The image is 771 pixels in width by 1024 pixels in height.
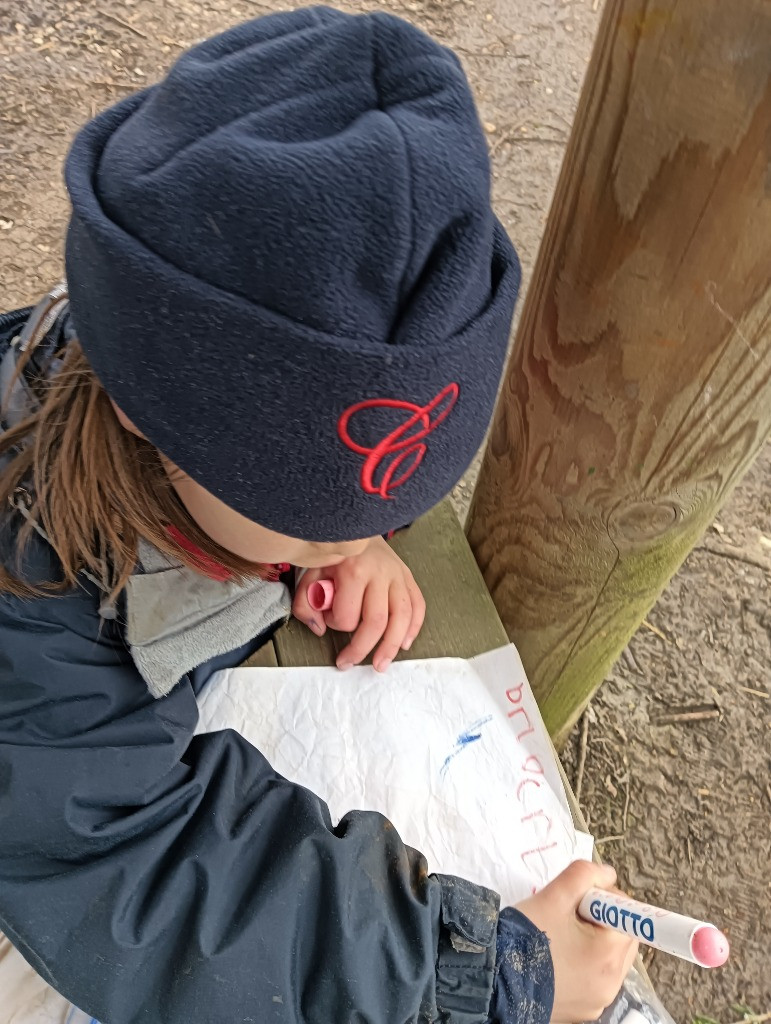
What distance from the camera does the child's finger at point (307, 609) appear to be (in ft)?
3.75

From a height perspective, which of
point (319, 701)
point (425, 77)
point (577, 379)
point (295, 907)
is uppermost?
point (425, 77)

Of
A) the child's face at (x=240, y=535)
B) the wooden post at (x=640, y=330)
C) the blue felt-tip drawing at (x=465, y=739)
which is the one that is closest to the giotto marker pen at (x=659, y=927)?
the blue felt-tip drawing at (x=465, y=739)

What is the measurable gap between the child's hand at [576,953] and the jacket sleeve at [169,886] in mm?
86

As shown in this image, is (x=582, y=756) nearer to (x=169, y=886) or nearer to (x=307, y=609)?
(x=307, y=609)

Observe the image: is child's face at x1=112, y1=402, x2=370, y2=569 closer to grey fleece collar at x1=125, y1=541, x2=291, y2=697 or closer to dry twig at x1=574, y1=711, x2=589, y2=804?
grey fleece collar at x1=125, y1=541, x2=291, y2=697

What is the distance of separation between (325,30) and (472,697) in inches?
31.9

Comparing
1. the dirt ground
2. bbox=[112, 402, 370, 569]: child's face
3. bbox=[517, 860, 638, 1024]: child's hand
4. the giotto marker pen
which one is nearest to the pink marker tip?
the giotto marker pen

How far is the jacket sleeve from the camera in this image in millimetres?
743

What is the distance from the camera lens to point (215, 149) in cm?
55

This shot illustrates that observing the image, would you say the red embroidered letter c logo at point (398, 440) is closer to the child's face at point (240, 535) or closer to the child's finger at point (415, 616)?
the child's face at point (240, 535)

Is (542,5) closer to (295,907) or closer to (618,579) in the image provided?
(618,579)

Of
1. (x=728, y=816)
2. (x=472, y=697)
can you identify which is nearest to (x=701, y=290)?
(x=472, y=697)

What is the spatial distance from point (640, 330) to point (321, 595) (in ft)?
1.94

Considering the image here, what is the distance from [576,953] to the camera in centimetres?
89
